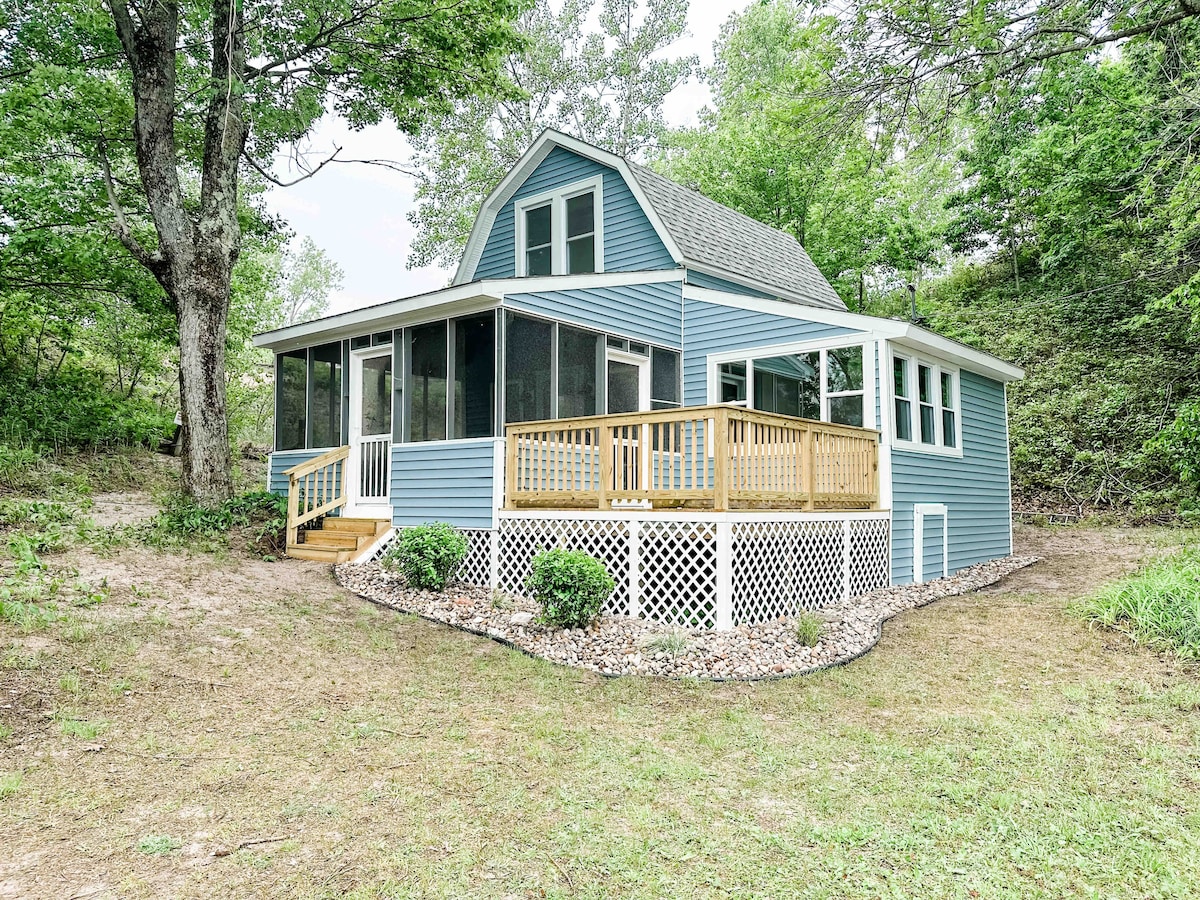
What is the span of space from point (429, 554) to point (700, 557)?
2.95m

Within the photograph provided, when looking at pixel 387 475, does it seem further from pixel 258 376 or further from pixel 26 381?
pixel 258 376

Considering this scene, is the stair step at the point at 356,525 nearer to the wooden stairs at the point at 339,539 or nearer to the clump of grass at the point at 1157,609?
the wooden stairs at the point at 339,539

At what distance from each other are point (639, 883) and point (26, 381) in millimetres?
15617

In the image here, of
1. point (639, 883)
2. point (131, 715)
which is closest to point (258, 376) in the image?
point (131, 715)

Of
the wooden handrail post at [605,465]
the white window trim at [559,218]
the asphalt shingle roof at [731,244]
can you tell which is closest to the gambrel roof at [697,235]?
the asphalt shingle roof at [731,244]

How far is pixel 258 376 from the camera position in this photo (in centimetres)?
2130

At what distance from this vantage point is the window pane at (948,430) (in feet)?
34.6

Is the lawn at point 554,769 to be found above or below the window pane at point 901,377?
below

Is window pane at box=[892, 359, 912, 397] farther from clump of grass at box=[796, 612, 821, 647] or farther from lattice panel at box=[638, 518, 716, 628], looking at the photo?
clump of grass at box=[796, 612, 821, 647]

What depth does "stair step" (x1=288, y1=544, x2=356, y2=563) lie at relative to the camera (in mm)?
9234

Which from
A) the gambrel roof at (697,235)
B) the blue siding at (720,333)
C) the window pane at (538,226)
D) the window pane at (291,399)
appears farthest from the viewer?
the window pane at (538,226)

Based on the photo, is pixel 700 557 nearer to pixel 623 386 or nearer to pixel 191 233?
pixel 623 386

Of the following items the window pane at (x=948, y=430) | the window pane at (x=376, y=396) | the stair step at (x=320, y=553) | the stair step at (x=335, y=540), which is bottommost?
the stair step at (x=320, y=553)

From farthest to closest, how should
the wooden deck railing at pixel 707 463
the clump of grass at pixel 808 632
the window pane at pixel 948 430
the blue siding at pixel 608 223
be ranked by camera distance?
the blue siding at pixel 608 223, the window pane at pixel 948 430, the wooden deck railing at pixel 707 463, the clump of grass at pixel 808 632
